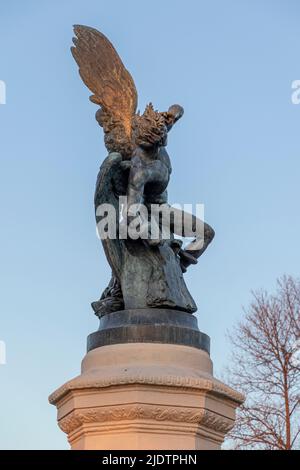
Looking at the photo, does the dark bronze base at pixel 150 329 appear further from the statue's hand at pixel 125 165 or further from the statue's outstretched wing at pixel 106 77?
the statue's outstretched wing at pixel 106 77

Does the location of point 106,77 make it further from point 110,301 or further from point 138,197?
point 110,301

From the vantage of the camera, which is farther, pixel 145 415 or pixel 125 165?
pixel 125 165

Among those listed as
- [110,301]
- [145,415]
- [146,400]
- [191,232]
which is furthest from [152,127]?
[145,415]

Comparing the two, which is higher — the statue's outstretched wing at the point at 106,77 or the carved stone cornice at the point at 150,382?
the statue's outstretched wing at the point at 106,77

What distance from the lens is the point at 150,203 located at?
11.8 m

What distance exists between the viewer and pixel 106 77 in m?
12.2

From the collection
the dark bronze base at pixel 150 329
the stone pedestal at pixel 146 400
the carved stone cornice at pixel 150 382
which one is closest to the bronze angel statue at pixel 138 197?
the dark bronze base at pixel 150 329

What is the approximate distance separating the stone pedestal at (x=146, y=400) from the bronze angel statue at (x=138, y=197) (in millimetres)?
665

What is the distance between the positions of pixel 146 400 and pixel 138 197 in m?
2.33

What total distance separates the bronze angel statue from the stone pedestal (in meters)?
0.66

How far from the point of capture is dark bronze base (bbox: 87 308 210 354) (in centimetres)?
1073

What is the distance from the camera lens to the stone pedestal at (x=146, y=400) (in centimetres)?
1019
